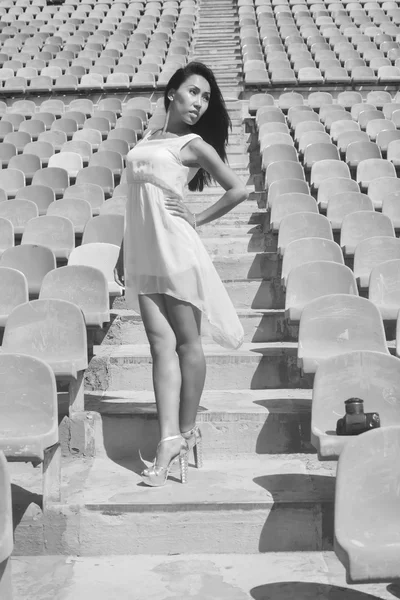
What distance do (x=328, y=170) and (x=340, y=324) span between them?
10.6 feet

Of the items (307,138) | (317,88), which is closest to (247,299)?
(307,138)

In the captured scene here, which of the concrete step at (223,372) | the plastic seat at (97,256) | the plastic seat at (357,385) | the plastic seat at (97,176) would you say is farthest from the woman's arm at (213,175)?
the plastic seat at (97,176)

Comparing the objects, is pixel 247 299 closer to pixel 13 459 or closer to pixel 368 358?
pixel 368 358

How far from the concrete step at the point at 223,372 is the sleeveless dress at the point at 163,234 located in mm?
1000

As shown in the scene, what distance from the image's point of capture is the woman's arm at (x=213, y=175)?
3.05 metres

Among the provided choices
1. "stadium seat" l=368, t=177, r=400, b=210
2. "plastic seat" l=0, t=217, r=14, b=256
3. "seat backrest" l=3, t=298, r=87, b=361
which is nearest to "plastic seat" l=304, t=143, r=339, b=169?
"stadium seat" l=368, t=177, r=400, b=210

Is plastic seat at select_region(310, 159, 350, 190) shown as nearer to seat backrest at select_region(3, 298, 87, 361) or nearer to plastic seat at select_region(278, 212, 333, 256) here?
plastic seat at select_region(278, 212, 333, 256)

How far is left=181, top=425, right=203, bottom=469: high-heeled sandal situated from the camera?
3.21 metres

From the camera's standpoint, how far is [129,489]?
10.2 feet

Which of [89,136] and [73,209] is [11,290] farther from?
[89,136]

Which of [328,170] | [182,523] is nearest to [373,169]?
[328,170]

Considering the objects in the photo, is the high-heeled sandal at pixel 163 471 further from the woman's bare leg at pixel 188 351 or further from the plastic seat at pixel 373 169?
the plastic seat at pixel 373 169

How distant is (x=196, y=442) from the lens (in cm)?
326

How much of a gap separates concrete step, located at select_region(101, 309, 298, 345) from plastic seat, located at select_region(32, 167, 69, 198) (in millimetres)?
2627
